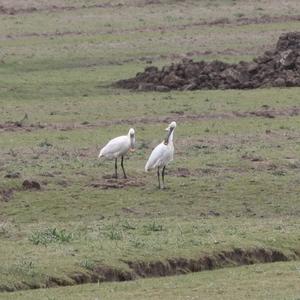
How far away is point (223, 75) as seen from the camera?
33938mm

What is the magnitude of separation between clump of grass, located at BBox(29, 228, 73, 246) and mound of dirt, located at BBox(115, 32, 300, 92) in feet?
55.3

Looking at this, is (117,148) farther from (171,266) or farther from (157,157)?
(171,266)

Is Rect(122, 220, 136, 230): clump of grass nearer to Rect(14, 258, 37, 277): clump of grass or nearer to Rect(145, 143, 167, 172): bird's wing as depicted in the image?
Rect(14, 258, 37, 277): clump of grass

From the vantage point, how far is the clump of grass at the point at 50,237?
53.8 ft

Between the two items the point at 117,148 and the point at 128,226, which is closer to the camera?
the point at 128,226

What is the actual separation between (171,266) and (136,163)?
820 centimetres

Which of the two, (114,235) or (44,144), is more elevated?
(114,235)

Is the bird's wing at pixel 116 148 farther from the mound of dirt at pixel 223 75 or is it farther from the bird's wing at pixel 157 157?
the mound of dirt at pixel 223 75

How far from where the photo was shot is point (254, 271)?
1589 centimetres

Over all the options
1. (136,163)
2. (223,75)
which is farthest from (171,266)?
(223,75)

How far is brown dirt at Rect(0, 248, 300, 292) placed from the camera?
1503cm

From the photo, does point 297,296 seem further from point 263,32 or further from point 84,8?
point 84,8

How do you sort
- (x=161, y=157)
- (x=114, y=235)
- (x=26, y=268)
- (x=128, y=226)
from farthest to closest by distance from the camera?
(x=161, y=157)
(x=128, y=226)
(x=114, y=235)
(x=26, y=268)

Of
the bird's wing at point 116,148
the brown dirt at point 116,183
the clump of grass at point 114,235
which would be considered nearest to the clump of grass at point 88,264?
the clump of grass at point 114,235
